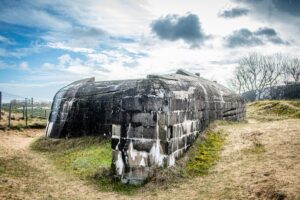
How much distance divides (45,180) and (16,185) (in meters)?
0.82

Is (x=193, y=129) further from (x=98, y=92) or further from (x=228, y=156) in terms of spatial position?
(x=98, y=92)

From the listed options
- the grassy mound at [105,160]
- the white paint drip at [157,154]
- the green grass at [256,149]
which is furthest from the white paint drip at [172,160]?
the green grass at [256,149]

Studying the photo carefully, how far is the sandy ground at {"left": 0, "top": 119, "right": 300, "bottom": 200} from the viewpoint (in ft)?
18.6

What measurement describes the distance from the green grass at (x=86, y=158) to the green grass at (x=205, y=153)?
162 centimetres

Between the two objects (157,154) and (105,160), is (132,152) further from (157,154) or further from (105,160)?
(105,160)

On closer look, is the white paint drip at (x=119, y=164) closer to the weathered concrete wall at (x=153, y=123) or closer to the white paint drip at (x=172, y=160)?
the weathered concrete wall at (x=153, y=123)

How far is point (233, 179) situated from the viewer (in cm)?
646

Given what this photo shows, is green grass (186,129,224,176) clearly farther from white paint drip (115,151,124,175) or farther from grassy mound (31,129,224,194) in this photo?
white paint drip (115,151,124,175)

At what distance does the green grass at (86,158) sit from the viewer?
7.49 meters

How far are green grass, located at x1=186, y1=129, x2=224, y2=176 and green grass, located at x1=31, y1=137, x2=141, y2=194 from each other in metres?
1.62

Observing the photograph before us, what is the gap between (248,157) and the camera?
7.54 m

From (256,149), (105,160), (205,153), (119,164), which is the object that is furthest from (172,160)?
(105,160)

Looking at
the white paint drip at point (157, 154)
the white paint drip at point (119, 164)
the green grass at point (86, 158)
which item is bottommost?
the green grass at point (86, 158)

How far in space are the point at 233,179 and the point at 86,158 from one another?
5.06 m
